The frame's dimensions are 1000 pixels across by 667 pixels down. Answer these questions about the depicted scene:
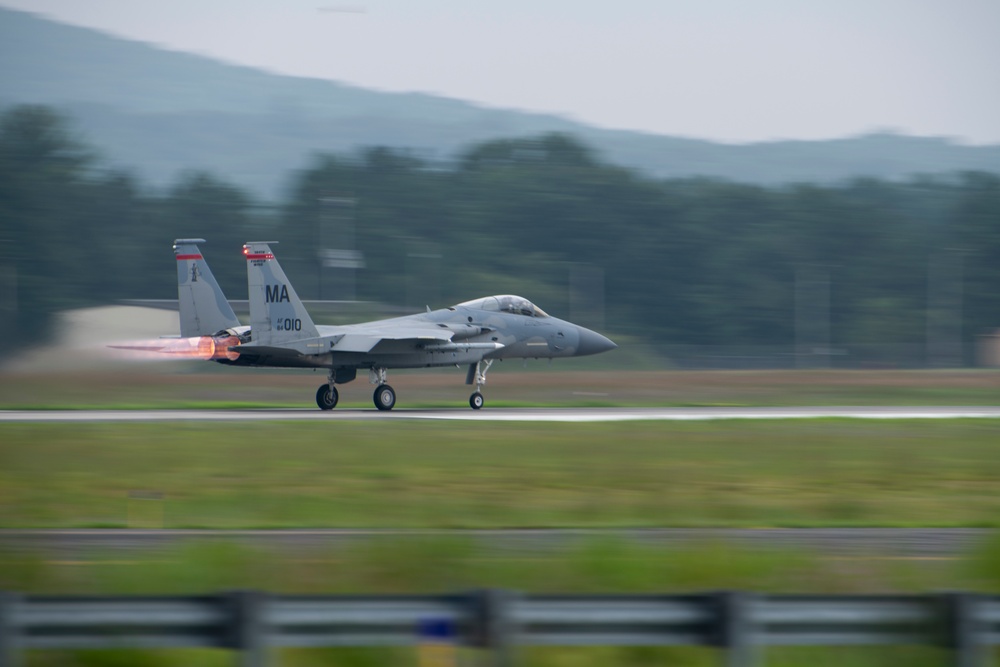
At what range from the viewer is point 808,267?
79.8 meters

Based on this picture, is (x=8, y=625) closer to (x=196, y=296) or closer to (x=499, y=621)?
(x=499, y=621)

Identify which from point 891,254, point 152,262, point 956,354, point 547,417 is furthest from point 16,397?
point 891,254

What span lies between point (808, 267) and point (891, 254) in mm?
7012

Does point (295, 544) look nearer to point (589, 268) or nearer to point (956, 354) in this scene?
point (956, 354)

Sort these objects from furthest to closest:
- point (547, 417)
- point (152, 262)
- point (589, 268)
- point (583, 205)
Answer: point (583, 205) → point (589, 268) → point (152, 262) → point (547, 417)

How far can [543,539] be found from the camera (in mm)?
11648

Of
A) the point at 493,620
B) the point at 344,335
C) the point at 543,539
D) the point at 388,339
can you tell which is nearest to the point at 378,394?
the point at 388,339

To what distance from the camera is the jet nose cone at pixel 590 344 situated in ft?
105

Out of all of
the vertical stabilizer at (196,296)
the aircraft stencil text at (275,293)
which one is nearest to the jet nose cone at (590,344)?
the aircraft stencil text at (275,293)

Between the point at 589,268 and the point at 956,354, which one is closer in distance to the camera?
the point at 956,354

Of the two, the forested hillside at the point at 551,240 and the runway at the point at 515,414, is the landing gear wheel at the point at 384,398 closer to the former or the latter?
the runway at the point at 515,414

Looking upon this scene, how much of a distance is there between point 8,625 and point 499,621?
8.11 ft

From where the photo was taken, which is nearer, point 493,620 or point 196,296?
point 493,620

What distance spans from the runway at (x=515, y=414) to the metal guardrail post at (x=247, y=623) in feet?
66.0
